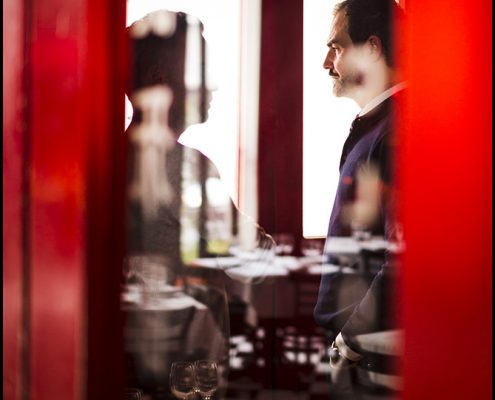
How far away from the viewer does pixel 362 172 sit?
1.87 metres

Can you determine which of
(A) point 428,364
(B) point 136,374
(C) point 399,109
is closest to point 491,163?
(C) point 399,109

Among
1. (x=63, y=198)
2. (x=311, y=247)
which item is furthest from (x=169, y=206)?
(x=311, y=247)

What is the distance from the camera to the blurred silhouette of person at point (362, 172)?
6.01 feet

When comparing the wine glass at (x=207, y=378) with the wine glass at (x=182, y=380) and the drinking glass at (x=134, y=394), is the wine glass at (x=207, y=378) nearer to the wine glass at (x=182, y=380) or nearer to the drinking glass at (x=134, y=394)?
the wine glass at (x=182, y=380)

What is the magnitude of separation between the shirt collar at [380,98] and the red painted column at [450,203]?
122 mm

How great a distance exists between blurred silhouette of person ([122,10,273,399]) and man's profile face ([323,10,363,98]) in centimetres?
47

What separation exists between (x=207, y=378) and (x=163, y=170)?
2.50 feet

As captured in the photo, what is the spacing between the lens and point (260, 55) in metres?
1.95

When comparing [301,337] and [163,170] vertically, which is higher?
[163,170]

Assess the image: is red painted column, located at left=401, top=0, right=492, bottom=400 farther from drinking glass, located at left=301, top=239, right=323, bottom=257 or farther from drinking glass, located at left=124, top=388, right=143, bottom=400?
drinking glass, located at left=124, top=388, right=143, bottom=400

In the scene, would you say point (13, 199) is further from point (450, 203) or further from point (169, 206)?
point (450, 203)

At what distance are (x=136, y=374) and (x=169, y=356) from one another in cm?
14

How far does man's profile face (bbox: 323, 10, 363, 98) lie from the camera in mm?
1891

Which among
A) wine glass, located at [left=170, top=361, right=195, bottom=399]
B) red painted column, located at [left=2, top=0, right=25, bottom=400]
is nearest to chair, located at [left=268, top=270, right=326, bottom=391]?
wine glass, located at [left=170, top=361, right=195, bottom=399]
